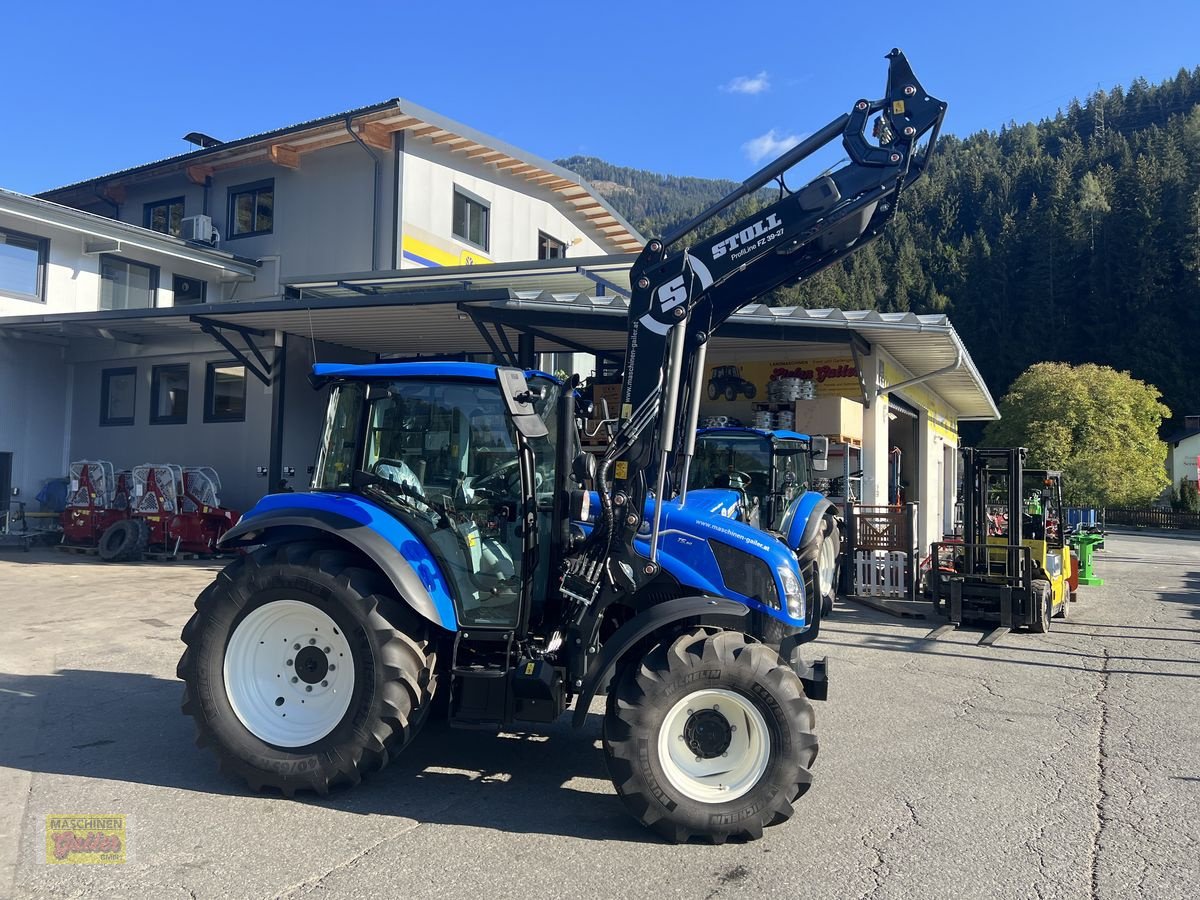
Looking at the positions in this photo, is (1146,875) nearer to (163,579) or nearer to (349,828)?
(349,828)

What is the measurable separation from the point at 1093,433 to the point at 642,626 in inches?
1824

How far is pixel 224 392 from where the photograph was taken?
17.9 meters

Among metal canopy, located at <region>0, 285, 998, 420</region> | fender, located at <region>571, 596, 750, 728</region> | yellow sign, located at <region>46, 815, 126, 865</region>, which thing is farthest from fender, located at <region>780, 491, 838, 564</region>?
yellow sign, located at <region>46, 815, 126, 865</region>

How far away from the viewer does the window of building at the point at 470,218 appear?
19.5 metres

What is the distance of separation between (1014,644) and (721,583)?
6.32m

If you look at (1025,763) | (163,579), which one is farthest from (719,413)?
(1025,763)

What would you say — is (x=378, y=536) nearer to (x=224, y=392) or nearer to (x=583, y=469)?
(x=583, y=469)

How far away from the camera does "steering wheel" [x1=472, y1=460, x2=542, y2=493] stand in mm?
4676

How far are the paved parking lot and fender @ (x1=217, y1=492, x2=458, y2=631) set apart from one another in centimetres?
107

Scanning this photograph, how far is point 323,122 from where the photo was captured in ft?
57.8

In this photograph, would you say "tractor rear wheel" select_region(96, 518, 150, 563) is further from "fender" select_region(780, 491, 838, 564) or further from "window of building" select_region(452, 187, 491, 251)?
"fender" select_region(780, 491, 838, 564)

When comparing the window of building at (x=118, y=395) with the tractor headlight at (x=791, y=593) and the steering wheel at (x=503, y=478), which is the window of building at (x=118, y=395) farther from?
the tractor headlight at (x=791, y=593)

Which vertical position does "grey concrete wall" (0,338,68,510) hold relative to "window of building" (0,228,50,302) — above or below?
below

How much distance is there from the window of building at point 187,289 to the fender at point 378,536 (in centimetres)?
1720
